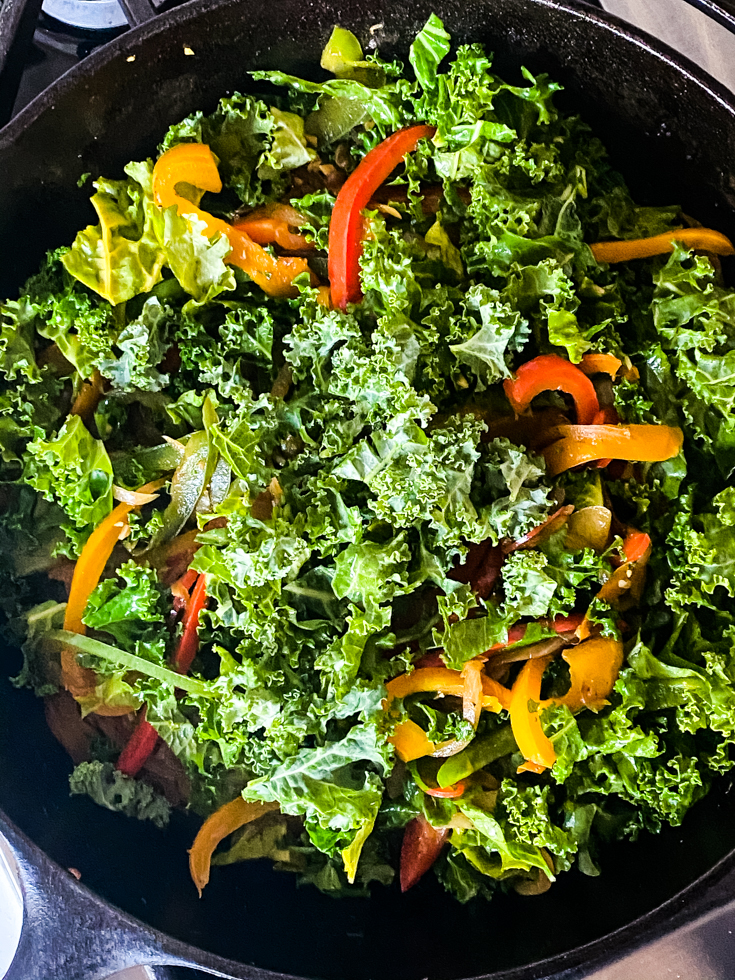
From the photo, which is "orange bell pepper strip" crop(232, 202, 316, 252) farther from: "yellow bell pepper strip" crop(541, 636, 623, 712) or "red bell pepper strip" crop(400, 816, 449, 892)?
"red bell pepper strip" crop(400, 816, 449, 892)

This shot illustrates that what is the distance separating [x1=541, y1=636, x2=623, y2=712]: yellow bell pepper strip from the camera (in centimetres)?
154

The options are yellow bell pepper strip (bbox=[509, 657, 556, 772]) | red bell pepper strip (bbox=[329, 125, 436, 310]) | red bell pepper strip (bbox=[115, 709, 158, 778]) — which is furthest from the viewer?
red bell pepper strip (bbox=[115, 709, 158, 778])

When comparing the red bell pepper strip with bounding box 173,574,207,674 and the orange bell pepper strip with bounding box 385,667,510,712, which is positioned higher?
the orange bell pepper strip with bounding box 385,667,510,712

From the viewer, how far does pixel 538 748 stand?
1.50 metres

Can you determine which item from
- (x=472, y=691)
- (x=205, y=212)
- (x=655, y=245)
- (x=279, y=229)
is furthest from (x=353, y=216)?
(x=472, y=691)

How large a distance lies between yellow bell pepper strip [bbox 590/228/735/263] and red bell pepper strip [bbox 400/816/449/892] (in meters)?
1.17

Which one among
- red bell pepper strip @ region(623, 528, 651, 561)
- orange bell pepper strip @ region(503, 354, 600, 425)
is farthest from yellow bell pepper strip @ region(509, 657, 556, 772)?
orange bell pepper strip @ region(503, 354, 600, 425)

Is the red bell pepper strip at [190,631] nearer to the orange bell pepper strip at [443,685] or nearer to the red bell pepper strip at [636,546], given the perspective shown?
the orange bell pepper strip at [443,685]

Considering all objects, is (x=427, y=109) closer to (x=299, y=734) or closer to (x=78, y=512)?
(x=78, y=512)

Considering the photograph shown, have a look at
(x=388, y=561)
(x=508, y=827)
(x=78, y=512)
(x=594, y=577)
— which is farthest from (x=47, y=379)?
(x=508, y=827)

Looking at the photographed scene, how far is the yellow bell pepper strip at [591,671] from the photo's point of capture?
5.05ft

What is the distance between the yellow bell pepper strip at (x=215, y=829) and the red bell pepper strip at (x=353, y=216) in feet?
3.32

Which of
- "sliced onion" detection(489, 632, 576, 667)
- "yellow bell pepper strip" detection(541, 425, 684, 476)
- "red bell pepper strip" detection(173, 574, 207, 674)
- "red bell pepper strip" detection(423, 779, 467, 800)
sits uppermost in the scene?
"yellow bell pepper strip" detection(541, 425, 684, 476)

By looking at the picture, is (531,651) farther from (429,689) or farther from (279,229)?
(279,229)
